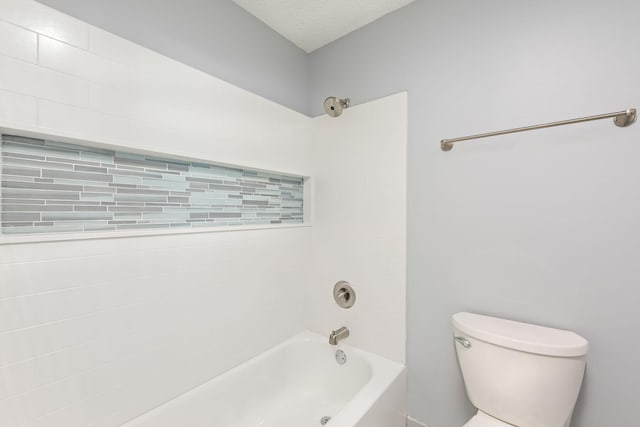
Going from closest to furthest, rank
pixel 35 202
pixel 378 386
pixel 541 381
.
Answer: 1. pixel 35 202
2. pixel 541 381
3. pixel 378 386

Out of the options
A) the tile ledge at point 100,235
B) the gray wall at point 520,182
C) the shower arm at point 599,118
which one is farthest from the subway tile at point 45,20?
the shower arm at point 599,118

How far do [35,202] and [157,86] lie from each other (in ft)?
2.04

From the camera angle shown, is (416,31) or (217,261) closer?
(217,261)

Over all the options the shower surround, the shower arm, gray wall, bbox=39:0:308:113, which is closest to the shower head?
the shower surround

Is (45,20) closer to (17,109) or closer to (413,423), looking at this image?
(17,109)

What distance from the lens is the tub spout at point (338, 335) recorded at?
1.65 metres

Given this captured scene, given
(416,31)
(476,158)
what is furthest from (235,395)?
(416,31)

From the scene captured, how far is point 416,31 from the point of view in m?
1.53

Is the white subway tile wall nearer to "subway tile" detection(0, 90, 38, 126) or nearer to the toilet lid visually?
"subway tile" detection(0, 90, 38, 126)

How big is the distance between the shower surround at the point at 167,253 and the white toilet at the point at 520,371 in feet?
1.46

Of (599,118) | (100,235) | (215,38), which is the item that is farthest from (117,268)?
(599,118)

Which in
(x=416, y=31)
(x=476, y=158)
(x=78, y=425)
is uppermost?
(x=416, y=31)

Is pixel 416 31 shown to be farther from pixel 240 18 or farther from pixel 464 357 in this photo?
pixel 464 357

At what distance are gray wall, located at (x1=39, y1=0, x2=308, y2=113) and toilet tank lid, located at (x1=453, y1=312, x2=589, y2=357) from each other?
166cm
